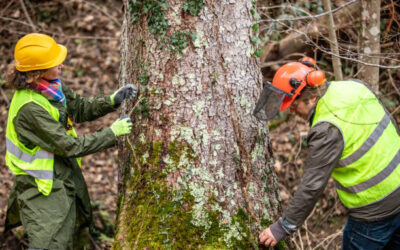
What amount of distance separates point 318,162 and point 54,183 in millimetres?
1886

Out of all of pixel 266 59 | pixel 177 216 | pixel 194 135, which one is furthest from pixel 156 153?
pixel 266 59

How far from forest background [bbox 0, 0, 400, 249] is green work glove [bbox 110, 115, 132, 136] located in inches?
43.7

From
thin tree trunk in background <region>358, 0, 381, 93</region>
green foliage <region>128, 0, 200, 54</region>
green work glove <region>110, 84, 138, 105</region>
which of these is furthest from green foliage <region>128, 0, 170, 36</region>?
thin tree trunk in background <region>358, 0, 381, 93</region>

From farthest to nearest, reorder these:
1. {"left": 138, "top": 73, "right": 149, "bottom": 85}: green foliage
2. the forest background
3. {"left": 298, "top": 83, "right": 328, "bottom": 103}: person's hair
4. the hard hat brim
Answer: the forest background < {"left": 138, "top": 73, "right": 149, "bottom": 85}: green foliage < the hard hat brim < {"left": 298, "top": 83, "right": 328, "bottom": 103}: person's hair

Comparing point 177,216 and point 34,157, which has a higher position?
point 34,157

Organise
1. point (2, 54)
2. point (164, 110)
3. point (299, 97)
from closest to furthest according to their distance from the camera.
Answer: point (299, 97) < point (164, 110) < point (2, 54)

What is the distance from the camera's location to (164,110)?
292cm

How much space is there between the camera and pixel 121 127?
285 centimetres

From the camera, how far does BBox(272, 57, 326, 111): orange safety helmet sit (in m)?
2.53

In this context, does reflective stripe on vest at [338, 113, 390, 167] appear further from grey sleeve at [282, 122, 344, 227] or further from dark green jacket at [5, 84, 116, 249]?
dark green jacket at [5, 84, 116, 249]

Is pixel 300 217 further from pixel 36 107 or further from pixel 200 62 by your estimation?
pixel 36 107

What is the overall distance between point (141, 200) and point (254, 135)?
102 cm

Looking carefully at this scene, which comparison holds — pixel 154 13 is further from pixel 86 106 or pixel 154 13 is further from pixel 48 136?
pixel 48 136

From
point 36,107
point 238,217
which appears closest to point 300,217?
point 238,217
